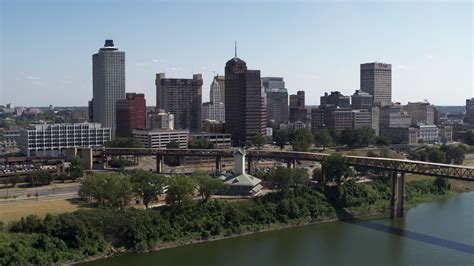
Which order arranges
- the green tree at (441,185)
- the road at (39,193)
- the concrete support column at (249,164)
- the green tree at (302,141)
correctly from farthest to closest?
1. the green tree at (302,141)
2. the concrete support column at (249,164)
3. the green tree at (441,185)
4. the road at (39,193)

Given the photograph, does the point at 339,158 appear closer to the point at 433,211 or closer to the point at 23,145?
the point at 433,211

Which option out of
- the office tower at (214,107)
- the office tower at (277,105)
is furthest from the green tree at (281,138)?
the office tower at (277,105)

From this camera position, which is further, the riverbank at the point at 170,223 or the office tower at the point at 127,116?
the office tower at the point at 127,116

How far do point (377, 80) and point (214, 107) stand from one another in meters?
40.5

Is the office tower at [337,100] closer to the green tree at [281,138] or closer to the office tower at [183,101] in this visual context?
the office tower at [183,101]

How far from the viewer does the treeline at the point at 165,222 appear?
76.1ft

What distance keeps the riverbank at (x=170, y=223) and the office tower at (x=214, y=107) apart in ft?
226

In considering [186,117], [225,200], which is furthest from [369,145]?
[225,200]

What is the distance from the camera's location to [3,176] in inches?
1571

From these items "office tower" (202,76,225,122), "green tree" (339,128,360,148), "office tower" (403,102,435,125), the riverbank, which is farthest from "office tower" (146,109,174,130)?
"office tower" (403,102,435,125)

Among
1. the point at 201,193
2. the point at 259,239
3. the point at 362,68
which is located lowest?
the point at 259,239

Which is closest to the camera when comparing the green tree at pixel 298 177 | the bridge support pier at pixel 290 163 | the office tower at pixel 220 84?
the green tree at pixel 298 177

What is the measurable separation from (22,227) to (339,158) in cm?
2019

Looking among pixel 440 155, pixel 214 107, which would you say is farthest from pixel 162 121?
pixel 440 155
